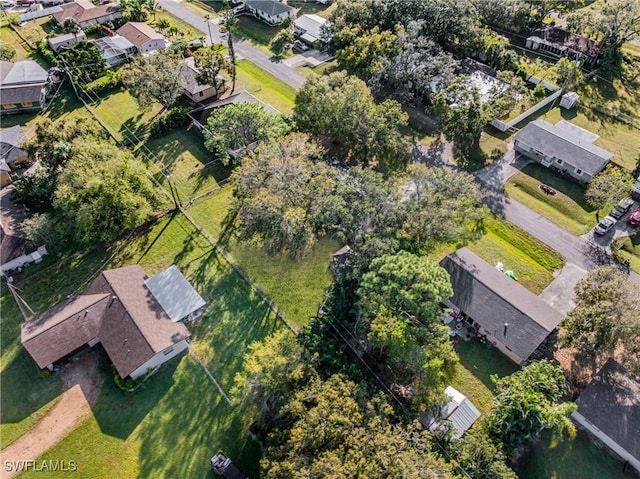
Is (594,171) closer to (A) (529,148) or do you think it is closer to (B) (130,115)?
(A) (529,148)

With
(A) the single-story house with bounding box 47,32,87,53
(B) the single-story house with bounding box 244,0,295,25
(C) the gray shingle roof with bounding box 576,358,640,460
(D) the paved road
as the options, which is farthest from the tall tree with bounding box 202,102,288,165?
(A) the single-story house with bounding box 47,32,87,53

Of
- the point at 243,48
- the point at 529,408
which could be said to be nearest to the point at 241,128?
the point at 243,48

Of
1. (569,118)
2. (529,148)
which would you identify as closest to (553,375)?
(529,148)

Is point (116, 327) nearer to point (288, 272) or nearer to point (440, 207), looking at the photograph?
point (288, 272)

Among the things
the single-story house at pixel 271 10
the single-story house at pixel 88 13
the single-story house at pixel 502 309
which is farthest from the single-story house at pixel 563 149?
the single-story house at pixel 88 13

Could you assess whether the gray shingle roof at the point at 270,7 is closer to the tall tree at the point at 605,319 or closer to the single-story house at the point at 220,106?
the single-story house at the point at 220,106
